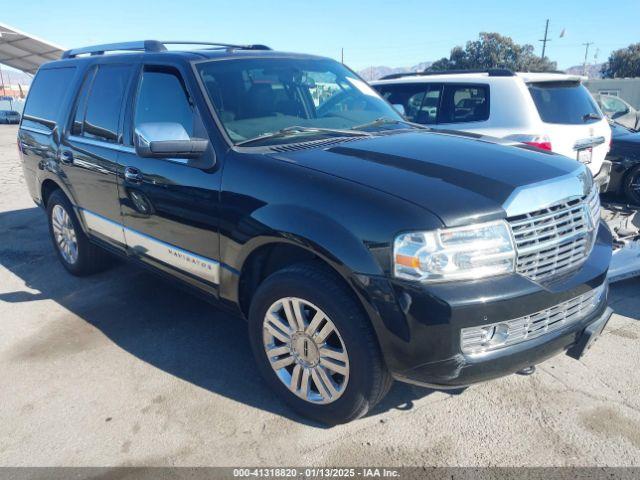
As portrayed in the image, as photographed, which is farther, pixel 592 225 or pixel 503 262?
pixel 592 225

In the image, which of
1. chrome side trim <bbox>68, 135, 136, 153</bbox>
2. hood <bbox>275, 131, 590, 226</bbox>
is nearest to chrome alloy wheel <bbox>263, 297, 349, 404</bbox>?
hood <bbox>275, 131, 590, 226</bbox>

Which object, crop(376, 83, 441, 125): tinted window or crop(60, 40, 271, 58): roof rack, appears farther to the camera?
crop(376, 83, 441, 125): tinted window

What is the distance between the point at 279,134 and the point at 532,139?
339cm

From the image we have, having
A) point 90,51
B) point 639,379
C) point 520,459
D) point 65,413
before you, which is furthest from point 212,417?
point 90,51

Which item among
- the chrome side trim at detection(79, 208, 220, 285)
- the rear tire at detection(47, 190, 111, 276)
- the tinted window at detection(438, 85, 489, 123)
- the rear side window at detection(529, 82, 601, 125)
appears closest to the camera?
the chrome side trim at detection(79, 208, 220, 285)

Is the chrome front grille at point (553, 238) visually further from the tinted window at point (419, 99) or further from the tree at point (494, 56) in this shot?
the tree at point (494, 56)

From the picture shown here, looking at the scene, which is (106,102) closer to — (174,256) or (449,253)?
(174,256)

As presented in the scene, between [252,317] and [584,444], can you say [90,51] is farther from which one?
[584,444]

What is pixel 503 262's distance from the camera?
232 cm

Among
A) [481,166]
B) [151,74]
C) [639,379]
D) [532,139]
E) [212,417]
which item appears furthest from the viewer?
[532,139]

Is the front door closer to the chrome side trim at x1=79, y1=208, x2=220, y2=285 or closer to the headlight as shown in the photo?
the chrome side trim at x1=79, y1=208, x2=220, y2=285

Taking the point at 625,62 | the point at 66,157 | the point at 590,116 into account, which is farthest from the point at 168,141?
the point at 625,62

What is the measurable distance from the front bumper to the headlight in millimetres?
48

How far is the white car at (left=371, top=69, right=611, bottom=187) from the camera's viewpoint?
18.6 feet
